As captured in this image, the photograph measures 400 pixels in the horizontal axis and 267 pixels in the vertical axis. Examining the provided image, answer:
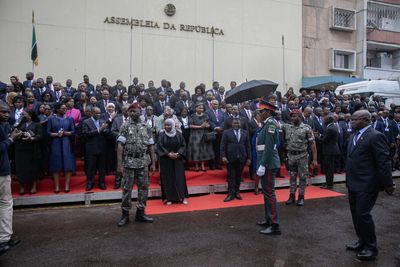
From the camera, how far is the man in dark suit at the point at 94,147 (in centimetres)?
780

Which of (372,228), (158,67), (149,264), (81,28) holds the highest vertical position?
(81,28)

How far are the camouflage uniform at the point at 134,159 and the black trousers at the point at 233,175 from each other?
8.11 feet

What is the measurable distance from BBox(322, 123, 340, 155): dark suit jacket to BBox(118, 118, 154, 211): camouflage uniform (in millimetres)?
5404

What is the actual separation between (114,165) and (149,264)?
4.78 metres

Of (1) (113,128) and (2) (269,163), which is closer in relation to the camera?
(2) (269,163)

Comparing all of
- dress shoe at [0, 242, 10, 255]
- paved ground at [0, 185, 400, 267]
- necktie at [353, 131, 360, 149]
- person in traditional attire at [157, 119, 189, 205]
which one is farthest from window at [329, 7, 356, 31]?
dress shoe at [0, 242, 10, 255]

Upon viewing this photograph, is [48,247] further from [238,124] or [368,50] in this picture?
[368,50]

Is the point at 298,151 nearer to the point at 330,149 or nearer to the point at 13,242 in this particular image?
the point at 330,149

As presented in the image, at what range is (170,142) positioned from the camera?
7375mm

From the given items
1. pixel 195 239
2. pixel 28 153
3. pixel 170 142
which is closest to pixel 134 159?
pixel 170 142

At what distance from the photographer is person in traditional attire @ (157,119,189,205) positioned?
736 cm

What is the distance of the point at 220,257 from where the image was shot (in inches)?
179

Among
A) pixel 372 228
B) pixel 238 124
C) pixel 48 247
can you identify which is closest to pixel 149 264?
pixel 48 247

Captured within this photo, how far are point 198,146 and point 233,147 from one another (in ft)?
5.11
